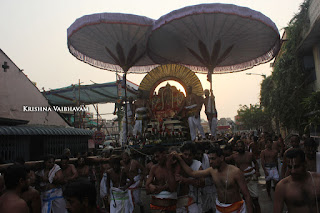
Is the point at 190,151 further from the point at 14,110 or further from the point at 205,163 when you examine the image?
the point at 14,110

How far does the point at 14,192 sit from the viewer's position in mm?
3301

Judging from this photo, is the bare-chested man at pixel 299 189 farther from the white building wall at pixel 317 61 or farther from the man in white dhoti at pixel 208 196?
the white building wall at pixel 317 61

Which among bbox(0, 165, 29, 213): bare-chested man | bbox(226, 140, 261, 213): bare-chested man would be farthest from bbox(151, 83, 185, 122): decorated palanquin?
bbox(0, 165, 29, 213): bare-chested man

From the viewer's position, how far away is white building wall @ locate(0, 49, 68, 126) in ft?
53.8

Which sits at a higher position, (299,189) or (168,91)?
(168,91)

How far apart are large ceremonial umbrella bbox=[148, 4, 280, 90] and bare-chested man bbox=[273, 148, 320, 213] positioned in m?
9.89

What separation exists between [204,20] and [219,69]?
709 centimetres

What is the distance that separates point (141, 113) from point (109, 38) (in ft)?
16.7

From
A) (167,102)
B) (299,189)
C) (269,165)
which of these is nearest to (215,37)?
(167,102)

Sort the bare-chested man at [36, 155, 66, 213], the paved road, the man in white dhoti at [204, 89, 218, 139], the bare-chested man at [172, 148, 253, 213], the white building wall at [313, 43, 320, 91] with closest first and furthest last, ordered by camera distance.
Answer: the bare-chested man at [172, 148, 253, 213], the bare-chested man at [36, 155, 66, 213], the paved road, the man in white dhoti at [204, 89, 218, 139], the white building wall at [313, 43, 320, 91]

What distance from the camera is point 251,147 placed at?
1131 cm

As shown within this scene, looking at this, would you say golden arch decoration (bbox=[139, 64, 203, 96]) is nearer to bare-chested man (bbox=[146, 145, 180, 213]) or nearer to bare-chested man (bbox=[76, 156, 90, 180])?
bare-chested man (bbox=[76, 156, 90, 180])

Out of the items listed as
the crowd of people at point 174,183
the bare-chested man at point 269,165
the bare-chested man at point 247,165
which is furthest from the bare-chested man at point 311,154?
the bare-chested man at point 269,165

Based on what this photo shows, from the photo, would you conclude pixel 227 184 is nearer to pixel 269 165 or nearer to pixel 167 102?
pixel 269 165
